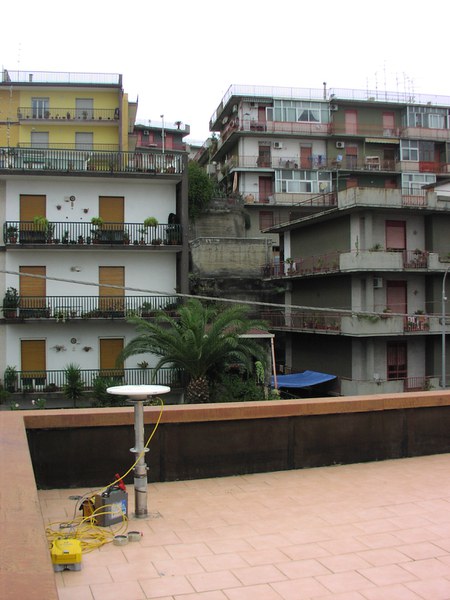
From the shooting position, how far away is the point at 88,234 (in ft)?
84.2

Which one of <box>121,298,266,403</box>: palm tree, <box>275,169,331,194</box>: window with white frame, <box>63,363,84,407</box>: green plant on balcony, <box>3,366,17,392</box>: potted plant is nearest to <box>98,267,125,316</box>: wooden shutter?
<box>63,363,84,407</box>: green plant on balcony

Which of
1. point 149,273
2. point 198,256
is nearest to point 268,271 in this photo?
point 198,256

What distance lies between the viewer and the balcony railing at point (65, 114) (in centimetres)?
4138

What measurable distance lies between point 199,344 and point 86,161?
9950 mm

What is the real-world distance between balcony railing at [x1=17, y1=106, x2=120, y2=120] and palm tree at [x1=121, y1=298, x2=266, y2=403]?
24105 mm

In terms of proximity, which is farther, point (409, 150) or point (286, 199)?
point (409, 150)

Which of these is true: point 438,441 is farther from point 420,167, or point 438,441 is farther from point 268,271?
point 420,167

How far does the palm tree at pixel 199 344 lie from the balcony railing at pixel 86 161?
23.5 ft

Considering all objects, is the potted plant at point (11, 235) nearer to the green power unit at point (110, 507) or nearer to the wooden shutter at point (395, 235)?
the wooden shutter at point (395, 235)

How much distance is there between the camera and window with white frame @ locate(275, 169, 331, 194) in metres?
48.6

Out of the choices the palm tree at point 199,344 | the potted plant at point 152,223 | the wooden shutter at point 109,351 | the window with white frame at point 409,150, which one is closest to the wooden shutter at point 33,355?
the wooden shutter at point 109,351

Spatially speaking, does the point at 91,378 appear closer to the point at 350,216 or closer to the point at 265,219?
the point at 350,216

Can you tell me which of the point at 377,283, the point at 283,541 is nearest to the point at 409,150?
the point at 377,283

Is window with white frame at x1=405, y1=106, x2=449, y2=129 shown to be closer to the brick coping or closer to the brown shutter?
the brown shutter
